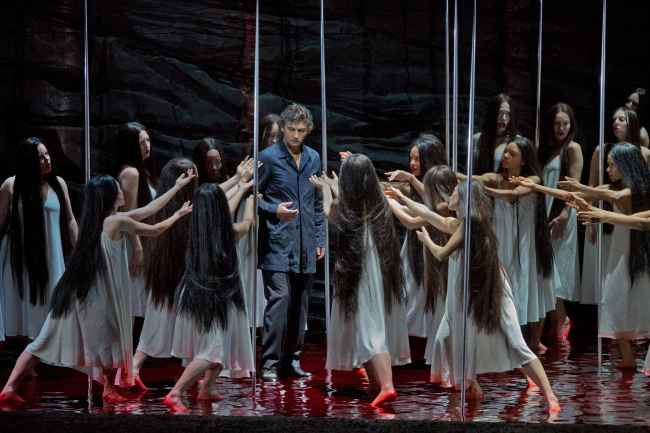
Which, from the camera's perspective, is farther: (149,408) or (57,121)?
(57,121)

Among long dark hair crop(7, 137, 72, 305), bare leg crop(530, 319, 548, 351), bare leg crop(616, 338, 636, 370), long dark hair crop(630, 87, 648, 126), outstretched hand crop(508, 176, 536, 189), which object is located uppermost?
long dark hair crop(630, 87, 648, 126)

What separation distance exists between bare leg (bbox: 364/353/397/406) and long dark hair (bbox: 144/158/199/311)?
1107 mm

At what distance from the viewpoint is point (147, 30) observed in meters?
4.52

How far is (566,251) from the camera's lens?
497 centimetres

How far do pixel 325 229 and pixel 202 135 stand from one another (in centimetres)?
97

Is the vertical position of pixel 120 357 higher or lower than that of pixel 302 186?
lower

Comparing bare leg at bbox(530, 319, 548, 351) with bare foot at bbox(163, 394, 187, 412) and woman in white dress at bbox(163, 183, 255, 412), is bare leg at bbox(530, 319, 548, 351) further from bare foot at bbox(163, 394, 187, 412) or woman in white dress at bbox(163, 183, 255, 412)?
bare foot at bbox(163, 394, 187, 412)

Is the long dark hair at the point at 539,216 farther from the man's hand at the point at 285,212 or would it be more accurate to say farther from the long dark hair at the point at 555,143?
the man's hand at the point at 285,212

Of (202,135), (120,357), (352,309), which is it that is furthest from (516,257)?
(120,357)

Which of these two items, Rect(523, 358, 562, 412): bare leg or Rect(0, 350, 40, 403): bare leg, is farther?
Rect(0, 350, 40, 403): bare leg

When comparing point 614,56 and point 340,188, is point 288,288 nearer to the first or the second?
point 340,188

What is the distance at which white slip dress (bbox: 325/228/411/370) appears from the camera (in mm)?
4453

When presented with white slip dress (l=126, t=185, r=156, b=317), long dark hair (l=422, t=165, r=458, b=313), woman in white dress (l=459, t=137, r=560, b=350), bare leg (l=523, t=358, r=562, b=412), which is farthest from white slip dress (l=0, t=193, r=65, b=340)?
bare leg (l=523, t=358, r=562, b=412)

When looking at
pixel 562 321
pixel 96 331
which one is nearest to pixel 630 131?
pixel 562 321
